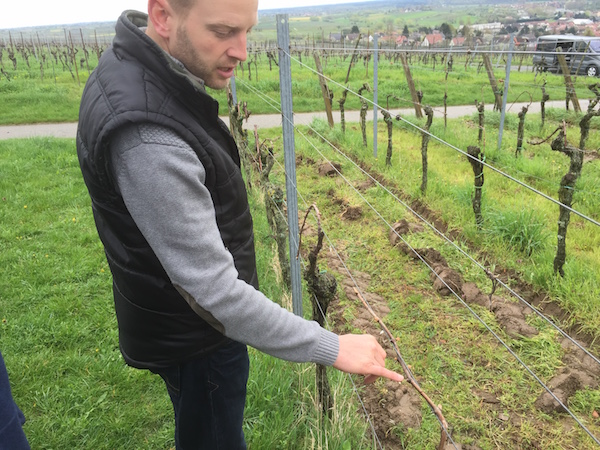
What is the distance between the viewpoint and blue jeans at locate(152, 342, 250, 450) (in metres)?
1.39

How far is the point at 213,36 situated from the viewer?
3.19ft

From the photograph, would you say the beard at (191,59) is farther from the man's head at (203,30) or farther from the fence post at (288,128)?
the fence post at (288,128)

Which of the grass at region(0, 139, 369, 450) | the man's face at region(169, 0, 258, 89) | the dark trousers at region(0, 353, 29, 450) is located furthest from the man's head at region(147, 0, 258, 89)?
the grass at region(0, 139, 369, 450)

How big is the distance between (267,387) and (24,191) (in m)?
5.25

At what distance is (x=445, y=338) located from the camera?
328cm

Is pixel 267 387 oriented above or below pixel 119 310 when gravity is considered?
below

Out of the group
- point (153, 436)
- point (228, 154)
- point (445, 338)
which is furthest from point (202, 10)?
point (445, 338)

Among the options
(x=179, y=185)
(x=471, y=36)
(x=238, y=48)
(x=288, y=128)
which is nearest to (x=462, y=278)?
(x=288, y=128)

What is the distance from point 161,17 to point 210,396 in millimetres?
1113

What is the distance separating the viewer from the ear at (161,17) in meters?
0.95

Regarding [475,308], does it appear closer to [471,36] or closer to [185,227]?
[185,227]

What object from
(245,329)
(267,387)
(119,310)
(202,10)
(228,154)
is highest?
(202,10)

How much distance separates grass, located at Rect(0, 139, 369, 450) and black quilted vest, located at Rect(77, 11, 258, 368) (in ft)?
3.67

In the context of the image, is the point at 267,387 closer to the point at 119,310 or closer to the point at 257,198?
the point at 119,310
